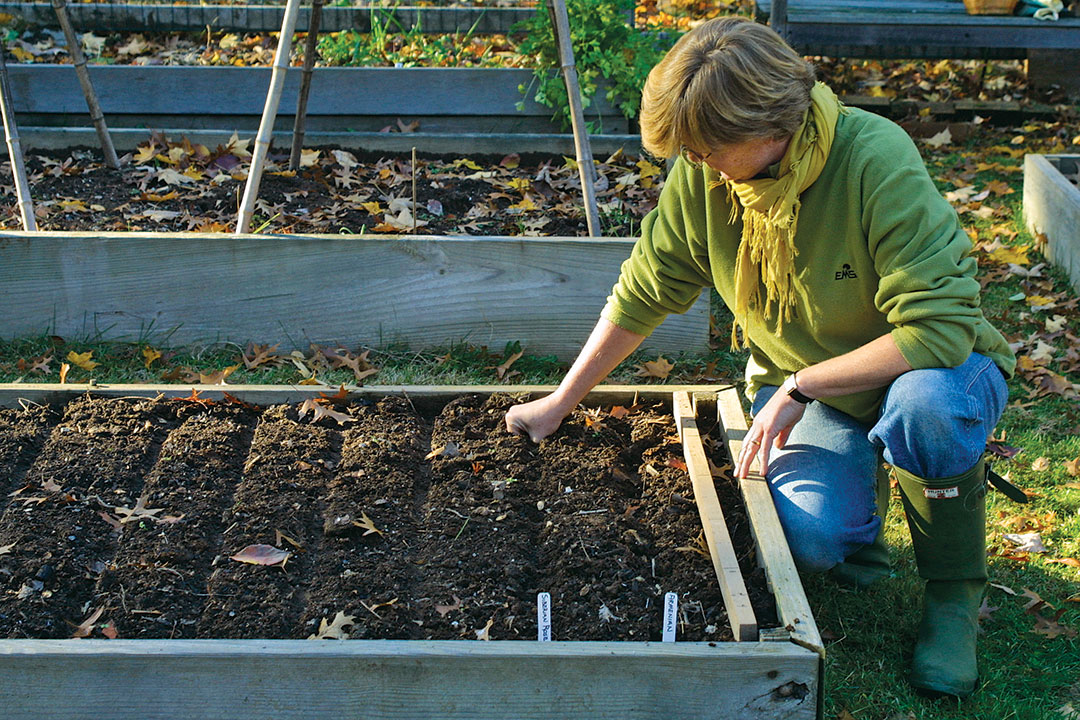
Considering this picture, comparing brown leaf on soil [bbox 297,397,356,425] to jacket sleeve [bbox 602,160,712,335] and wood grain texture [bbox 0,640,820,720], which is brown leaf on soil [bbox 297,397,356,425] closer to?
jacket sleeve [bbox 602,160,712,335]

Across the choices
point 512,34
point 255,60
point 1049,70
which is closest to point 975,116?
point 1049,70

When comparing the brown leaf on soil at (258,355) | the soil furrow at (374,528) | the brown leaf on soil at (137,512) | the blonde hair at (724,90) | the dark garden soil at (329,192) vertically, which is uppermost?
the blonde hair at (724,90)

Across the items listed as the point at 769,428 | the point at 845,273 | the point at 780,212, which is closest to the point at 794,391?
the point at 769,428

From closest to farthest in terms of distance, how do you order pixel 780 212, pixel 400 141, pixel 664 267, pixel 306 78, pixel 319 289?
1. pixel 780 212
2. pixel 664 267
3. pixel 319 289
4. pixel 306 78
5. pixel 400 141

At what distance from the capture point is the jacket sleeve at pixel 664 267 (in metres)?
2.70

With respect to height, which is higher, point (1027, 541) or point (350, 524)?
point (350, 524)

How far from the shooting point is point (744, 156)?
2275 mm

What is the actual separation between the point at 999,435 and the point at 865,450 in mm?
1280

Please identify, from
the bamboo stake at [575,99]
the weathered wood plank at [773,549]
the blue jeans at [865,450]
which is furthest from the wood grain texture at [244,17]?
the blue jeans at [865,450]

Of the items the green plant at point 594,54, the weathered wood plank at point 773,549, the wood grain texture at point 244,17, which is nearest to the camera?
the weathered wood plank at point 773,549

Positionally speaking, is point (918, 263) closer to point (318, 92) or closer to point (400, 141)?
point (400, 141)

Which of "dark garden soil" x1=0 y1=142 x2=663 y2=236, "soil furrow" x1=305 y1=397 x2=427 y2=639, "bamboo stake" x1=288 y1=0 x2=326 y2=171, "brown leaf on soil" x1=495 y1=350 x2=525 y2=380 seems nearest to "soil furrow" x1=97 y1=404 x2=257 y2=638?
"soil furrow" x1=305 y1=397 x2=427 y2=639

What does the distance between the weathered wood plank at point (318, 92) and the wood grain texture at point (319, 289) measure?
1.99 metres

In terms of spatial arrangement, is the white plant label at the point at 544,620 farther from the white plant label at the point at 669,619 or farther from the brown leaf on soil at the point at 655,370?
the brown leaf on soil at the point at 655,370
